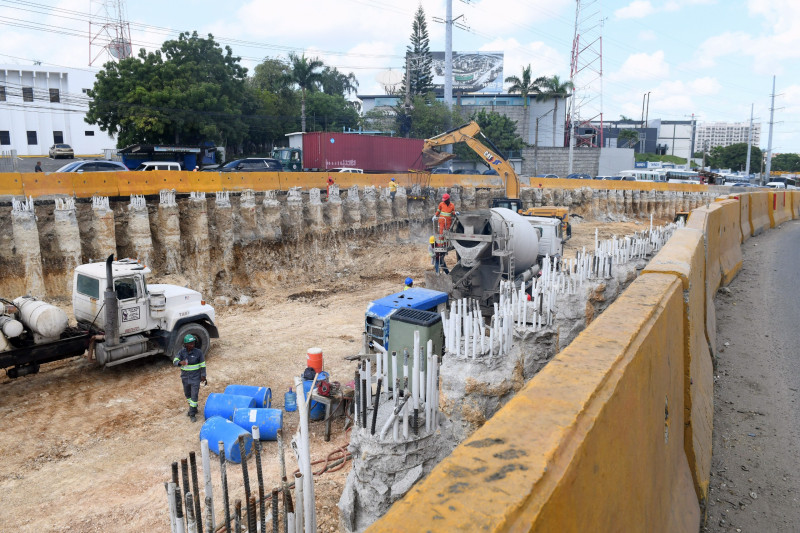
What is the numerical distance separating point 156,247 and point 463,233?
12.0 m

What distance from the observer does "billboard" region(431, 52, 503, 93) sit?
94250mm

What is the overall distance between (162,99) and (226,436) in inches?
1306

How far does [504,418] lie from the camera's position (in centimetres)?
231

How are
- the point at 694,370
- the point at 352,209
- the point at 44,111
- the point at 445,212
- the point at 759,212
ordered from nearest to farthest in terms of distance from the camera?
the point at 694,370
the point at 445,212
the point at 759,212
the point at 352,209
the point at 44,111

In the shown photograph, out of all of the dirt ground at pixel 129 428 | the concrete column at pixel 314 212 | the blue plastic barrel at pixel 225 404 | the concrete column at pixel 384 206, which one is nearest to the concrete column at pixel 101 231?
the dirt ground at pixel 129 428

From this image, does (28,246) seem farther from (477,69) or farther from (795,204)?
(477,69)

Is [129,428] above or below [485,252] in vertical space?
below

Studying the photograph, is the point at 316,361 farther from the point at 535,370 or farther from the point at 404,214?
the point at 404,214

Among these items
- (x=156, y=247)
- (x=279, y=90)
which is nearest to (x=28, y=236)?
(x=156, y=247)

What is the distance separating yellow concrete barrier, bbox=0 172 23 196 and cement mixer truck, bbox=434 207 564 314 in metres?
13.5

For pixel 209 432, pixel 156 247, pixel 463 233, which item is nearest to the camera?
pixel 209 432

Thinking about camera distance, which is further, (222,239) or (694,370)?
(222,239)

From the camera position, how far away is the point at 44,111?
55.9m

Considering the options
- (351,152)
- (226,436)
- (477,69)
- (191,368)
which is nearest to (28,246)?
(191,368)
